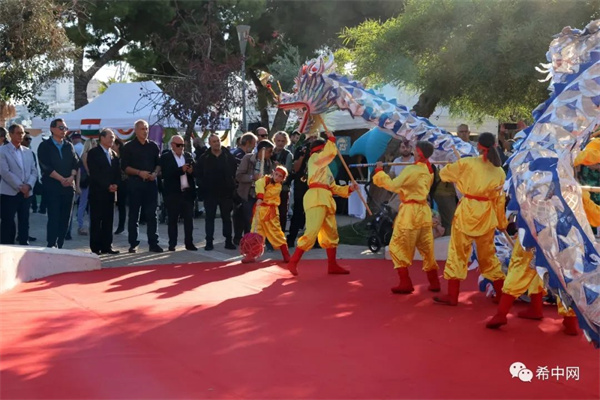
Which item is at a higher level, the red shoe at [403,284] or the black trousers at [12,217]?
the black trousers at [12,217]

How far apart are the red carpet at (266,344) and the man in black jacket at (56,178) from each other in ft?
5.66

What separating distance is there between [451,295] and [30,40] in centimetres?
649

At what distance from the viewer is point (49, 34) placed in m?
10.1

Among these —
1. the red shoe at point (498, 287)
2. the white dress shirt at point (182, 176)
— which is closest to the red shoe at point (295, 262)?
the red shoe at point (498, 287)

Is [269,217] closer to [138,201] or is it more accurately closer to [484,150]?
[138,201]

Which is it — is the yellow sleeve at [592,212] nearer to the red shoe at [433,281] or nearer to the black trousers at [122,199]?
the red shoe at [433,281]

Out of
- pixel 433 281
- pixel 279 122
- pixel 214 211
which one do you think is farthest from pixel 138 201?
pixel 279 122

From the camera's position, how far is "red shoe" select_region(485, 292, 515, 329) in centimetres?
608

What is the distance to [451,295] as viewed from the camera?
23.0 ft

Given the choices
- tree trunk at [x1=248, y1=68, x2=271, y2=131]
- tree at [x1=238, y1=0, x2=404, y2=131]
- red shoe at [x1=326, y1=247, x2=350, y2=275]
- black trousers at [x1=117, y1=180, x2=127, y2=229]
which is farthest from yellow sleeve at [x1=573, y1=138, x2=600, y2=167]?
tree trunk at [x1=248, y1=68, x2=271, y2=131]

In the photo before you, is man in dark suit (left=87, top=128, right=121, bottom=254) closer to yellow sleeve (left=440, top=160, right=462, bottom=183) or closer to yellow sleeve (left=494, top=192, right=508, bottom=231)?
yellow sleeve (left=440, top=160, right=462, bottom=183)

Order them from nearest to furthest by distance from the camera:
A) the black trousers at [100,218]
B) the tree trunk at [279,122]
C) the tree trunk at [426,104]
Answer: the black trousers at [100,218] < the tree trunk at [426,104] < the tree trunk at [279,122]

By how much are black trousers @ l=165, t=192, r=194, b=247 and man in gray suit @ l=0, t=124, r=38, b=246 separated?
1.85 m

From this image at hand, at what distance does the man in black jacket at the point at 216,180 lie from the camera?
420 inches
